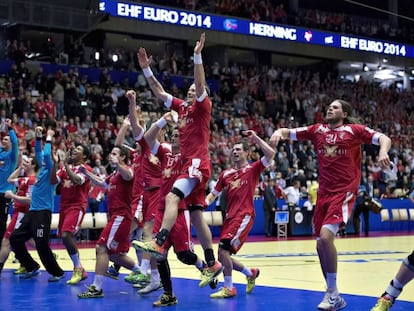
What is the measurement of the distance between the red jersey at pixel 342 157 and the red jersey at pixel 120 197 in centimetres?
277

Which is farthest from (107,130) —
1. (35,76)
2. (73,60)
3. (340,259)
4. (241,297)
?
(241,297)

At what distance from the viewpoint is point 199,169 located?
8086 millimetres

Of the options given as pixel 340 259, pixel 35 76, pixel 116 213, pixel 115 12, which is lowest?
pixel 340 259

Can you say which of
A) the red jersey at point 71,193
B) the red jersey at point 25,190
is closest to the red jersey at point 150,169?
the red jersey at point 71,193

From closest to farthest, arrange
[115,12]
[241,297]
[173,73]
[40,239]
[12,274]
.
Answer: [241,297], [40,239], [12,274], [115,12], [173,73]

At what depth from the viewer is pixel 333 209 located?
7906 millimetres

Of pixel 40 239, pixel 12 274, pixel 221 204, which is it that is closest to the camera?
pixel 40 239

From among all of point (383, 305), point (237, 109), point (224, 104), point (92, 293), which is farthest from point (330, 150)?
point (224, 104)

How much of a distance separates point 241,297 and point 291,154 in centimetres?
1966

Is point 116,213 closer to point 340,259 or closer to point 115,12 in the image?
point 340,259

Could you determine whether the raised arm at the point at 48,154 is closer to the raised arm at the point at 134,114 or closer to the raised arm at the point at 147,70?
the raised arm at the point at 134,114

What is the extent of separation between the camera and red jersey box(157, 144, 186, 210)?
8664mm

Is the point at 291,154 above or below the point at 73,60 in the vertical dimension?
below

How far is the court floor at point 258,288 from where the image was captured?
8195 millimetres
